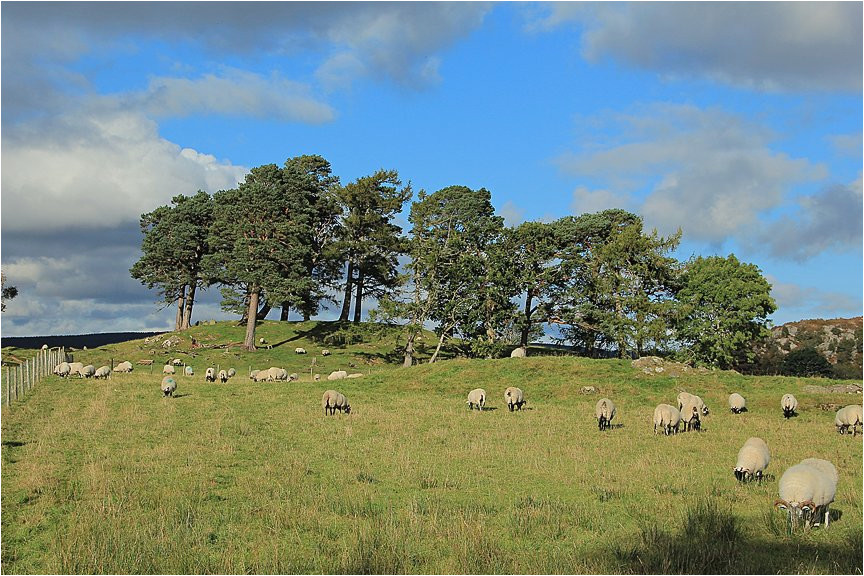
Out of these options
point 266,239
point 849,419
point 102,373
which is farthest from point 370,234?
point 849,419

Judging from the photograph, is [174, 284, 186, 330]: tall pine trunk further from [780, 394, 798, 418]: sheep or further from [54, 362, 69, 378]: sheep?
[780, 394, 798, 418]: sheep

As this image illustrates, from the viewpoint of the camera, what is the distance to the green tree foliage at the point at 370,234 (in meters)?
79.5

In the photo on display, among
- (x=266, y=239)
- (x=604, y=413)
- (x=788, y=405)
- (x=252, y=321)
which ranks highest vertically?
(x=266, y=239)

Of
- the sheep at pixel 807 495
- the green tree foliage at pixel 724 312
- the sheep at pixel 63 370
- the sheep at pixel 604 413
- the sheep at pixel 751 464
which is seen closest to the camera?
the sheep at pixel 807 495

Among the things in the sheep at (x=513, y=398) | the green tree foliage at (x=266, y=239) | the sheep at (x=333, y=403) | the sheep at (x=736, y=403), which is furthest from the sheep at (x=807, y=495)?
the green tree foliage at (x=266, y=239)

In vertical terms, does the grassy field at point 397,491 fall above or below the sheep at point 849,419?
below

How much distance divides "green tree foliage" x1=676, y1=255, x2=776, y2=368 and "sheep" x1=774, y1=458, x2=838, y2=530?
46.9 metres

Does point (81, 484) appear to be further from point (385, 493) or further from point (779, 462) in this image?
point (779, 462)

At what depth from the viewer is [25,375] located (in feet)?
135

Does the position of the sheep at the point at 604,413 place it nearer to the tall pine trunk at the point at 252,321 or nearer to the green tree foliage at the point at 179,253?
the tall pine trunk at the point at 252,321

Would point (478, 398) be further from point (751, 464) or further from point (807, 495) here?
point (807, 495)

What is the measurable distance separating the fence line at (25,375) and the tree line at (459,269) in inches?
839

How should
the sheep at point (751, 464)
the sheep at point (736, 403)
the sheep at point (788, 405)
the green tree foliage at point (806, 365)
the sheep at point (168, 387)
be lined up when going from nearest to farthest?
the sheep at point (751, 464)
the sheep at point (788, 405)
the sheep at point (736, 403)
the sheep at point (168, 387)
the green tree foliage at point (806, 365)

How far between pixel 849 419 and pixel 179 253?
76582 millimetres
